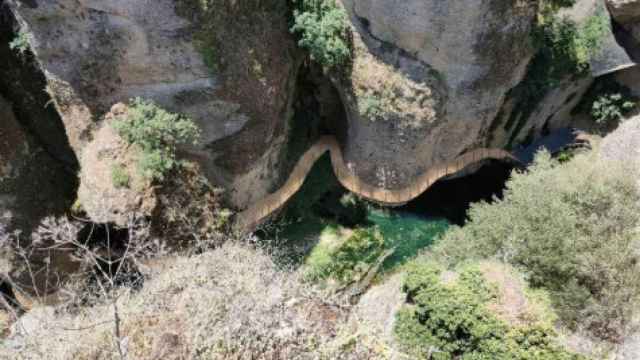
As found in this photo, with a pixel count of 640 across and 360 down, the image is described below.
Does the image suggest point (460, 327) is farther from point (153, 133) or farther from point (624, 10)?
point (624, 10)

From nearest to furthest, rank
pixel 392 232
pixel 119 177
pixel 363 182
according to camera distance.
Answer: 1. pixel 119 177
2. pixel 363 182
3. pixel 392 232

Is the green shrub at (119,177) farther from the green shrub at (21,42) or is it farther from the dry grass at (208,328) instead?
the green shrub at (21,42)

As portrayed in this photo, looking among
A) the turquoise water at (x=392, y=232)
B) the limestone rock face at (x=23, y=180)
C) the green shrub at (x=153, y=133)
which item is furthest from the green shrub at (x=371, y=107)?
the limestone rock face at (x=23, y=180)

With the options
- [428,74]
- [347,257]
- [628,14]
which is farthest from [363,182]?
[628,14]

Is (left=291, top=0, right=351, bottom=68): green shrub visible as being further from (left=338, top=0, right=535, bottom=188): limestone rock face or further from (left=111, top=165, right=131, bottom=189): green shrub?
(left=111, top=165, right=131, bottom=189): green shrub

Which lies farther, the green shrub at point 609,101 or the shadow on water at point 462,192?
the shadow on water at point 462,192
